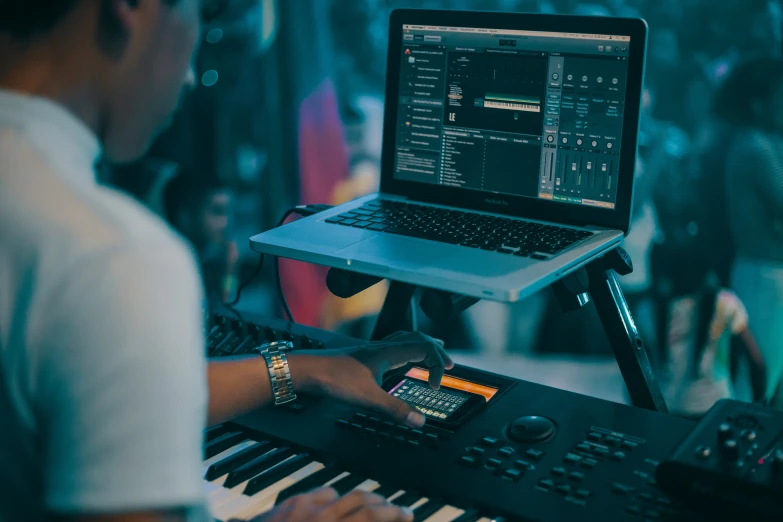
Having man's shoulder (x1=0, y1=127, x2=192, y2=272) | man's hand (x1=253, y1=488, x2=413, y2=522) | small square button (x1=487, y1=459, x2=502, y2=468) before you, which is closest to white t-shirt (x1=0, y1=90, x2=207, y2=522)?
man's shoulder (x1=0, y1=127, x2=192, y2=272)

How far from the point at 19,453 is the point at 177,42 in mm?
378

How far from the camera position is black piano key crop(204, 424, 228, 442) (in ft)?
3.90

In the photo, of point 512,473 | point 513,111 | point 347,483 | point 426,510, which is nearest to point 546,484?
point 512,473

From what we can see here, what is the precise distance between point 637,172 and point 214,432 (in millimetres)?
2373

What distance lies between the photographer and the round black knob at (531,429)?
3.59 feet

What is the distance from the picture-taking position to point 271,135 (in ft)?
10.5

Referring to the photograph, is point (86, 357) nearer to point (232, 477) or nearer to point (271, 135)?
point (232, 477)

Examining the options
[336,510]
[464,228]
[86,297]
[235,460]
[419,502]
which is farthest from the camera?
[464,228]

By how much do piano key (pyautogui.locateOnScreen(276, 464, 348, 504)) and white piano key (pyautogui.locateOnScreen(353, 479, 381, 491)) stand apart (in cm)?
3

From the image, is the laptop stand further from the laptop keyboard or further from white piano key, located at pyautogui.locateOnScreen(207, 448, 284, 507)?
white piano key, located at pyautogui.locateOnScreen(207, 448, 284, 507)

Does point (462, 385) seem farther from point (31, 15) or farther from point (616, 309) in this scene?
point (31, 15)

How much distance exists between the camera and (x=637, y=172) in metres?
3.14

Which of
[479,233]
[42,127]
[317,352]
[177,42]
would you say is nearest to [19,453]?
[42,127]

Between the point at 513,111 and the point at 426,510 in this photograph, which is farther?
the point at 513,111
